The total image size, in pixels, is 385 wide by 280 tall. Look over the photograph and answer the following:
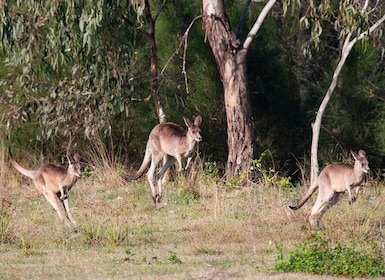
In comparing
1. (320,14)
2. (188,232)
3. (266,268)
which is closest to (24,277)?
(266,268)

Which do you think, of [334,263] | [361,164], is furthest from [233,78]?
[334,263]

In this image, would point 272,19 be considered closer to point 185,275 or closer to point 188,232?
point 188,232

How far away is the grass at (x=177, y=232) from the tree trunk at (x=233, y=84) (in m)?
0.94

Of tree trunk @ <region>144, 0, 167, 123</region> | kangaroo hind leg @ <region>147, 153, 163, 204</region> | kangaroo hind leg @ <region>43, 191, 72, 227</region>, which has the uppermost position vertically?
tree trunk @ <region>144, 0, 167, 123</region>

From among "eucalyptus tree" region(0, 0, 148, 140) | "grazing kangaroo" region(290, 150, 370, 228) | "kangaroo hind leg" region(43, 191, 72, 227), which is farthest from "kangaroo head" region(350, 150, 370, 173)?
"eucalyptus tree" region(0, 0, 148, 140)

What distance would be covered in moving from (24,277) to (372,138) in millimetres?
9943

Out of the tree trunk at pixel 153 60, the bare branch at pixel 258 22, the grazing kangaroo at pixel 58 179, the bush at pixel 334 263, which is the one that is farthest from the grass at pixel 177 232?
the bare branch at pixel 258 22

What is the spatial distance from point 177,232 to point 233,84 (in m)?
4.91

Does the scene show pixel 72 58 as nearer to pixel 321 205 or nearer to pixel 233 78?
pixel 233 78

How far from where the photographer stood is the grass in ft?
31.1

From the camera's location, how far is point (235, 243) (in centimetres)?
1083

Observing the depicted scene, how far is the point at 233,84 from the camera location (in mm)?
16234

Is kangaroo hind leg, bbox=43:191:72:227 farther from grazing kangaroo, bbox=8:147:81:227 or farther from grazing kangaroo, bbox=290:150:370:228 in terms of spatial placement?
grazing kangaroo, bbox=290:150:370:228

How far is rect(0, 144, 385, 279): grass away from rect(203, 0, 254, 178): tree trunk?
94cm
